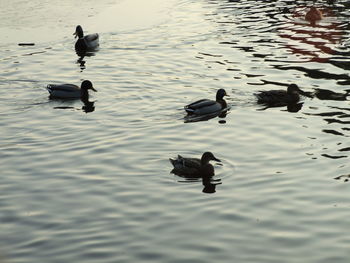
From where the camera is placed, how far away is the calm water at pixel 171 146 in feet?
47.5

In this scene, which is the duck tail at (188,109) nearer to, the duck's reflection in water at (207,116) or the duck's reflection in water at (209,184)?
the duck's reflection in water at (207,116)

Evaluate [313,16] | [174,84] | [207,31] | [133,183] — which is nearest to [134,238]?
[133,183]

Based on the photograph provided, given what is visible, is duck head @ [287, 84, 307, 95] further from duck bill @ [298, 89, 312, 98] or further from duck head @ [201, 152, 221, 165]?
A: duck head @ [201, 152, 221, 165]

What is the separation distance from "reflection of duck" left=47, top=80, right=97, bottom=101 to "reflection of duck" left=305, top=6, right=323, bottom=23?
15.5 m

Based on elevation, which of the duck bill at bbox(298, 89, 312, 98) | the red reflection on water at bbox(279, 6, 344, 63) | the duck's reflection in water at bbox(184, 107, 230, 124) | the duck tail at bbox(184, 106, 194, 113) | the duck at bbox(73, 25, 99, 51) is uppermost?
the duck at bbox(73, 25, 99, 51)

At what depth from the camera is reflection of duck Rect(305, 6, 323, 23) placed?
37.2m

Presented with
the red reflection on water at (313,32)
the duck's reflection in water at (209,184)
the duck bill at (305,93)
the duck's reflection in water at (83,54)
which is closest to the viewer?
the duck's reflection in water at (209,184)

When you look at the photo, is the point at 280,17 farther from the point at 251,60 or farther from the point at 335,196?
the point at 335,196

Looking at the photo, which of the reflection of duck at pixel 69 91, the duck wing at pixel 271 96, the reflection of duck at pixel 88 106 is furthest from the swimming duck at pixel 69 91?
the duck wing at pixel 271 96

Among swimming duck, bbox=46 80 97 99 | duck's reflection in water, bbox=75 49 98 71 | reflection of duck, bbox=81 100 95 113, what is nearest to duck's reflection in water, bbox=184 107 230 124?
reflection of duck, bbox=81 100 95 113

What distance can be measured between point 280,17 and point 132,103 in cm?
1642

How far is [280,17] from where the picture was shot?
3872cm

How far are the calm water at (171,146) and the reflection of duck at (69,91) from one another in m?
0.32

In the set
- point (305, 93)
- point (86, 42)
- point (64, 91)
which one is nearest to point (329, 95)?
point (305, 93)
